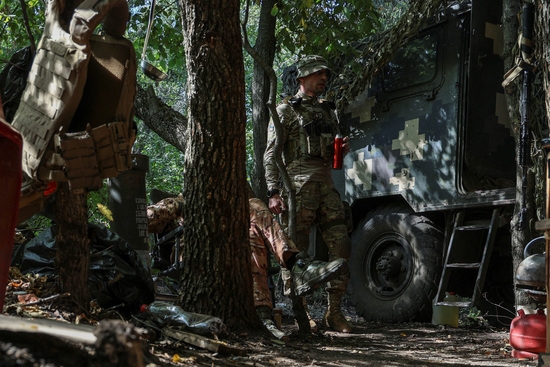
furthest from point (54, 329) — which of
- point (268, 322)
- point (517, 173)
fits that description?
point (517, 173)

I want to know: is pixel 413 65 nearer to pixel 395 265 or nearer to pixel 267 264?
pixel 395 265

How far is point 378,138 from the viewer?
775cm

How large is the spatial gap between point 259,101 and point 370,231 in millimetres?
1621

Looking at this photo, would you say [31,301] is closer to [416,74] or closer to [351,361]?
[351,361]

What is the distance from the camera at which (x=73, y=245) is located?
155 inches

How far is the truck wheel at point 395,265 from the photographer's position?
7.27 meters

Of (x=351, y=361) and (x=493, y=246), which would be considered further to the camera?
(x=493, y=246)

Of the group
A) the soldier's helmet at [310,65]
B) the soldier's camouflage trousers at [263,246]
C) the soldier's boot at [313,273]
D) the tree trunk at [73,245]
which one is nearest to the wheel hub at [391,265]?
the soldier's helmet at [310,65]

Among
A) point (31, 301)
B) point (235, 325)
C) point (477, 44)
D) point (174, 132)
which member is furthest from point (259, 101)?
point (31, 301)

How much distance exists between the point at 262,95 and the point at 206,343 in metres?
4.22

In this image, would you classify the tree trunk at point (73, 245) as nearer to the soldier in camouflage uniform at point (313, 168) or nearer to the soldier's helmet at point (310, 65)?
the soldier in camouflage uniform at point (313, 168)

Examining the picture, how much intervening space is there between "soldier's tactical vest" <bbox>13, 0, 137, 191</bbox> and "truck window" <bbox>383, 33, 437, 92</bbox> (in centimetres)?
476

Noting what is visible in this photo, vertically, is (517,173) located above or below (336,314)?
above

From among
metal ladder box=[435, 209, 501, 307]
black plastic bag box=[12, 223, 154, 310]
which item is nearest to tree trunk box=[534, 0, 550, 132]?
metal ladder box=[435, 209, 501, 307]
